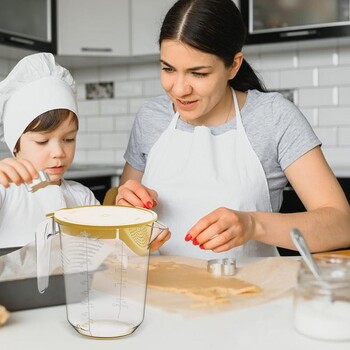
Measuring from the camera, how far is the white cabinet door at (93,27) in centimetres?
309

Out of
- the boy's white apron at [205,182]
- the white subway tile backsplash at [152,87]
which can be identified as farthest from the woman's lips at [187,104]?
the white subway tile backsplash at [152,87]

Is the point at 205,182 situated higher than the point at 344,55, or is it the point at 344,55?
the point at 344,55

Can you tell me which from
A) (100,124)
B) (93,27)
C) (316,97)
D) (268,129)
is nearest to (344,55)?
(316,97)

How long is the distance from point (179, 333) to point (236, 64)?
37.0 inches

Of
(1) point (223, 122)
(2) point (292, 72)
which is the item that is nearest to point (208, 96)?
(1) point (223, 122)

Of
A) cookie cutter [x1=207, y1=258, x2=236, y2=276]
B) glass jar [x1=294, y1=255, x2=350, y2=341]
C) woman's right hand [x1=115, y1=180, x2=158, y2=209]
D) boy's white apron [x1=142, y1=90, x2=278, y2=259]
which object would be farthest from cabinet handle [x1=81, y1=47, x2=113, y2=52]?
glass jar [x1=294, y1=255, x2=350, y2=341]

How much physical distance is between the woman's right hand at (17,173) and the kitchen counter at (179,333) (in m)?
0.26

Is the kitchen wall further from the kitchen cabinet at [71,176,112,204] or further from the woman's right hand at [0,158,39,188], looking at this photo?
the woman's right hand at [0,158,39,188]

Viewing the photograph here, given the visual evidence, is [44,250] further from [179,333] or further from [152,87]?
[152,87]

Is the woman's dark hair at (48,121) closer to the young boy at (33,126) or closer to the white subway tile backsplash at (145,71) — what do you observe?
the young boy at (33,126)

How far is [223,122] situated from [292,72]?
5.34 ft

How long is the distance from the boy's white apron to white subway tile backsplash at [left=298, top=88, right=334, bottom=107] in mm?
1580

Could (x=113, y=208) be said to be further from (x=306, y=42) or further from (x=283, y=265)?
(x=306, y=42)

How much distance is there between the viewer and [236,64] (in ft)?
4.88
